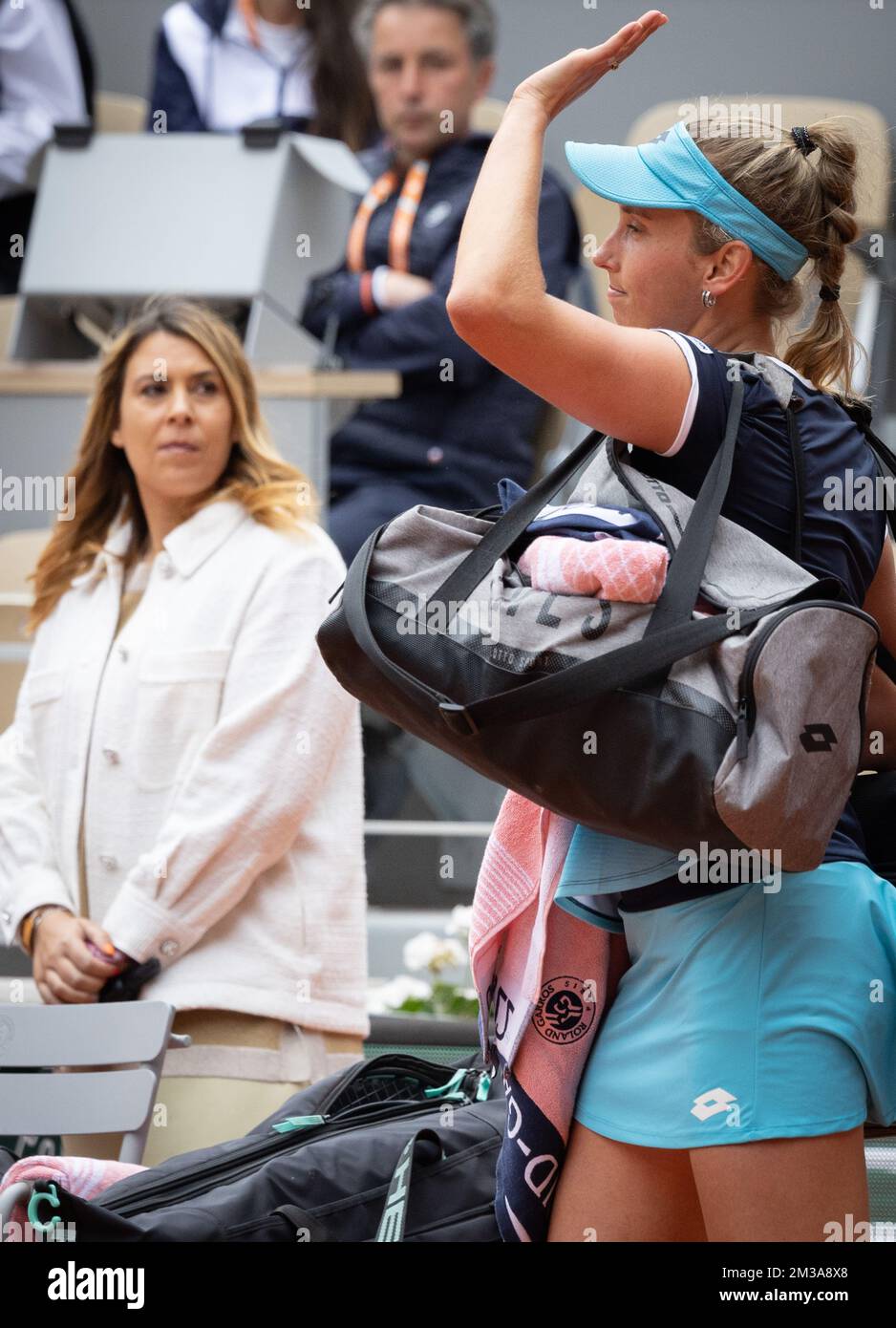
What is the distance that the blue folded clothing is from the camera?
121 cm

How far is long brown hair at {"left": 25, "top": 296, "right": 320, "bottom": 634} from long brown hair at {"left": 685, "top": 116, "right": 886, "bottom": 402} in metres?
1.07

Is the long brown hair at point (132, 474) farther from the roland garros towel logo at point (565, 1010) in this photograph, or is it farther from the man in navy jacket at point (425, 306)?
the roland garros towel logo at point (565, 1010)

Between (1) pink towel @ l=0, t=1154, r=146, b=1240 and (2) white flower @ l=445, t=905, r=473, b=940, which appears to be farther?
(2) white flower @ l=445, t=905, r=473, b=940

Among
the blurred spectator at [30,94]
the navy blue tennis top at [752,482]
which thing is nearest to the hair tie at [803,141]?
the navy blue tennis top at [752,482]

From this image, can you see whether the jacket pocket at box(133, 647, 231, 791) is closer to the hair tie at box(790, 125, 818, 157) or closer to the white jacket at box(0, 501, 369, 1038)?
the white jacket at box(0, 501, 369, 1038)

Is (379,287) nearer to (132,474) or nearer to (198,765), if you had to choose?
(132,474)

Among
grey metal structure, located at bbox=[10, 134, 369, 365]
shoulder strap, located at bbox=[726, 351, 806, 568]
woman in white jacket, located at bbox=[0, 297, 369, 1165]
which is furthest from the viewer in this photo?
grey metal structure, located at bbox=[10, 134, 369, 365]

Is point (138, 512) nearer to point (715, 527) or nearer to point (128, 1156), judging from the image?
point (128, 1156)

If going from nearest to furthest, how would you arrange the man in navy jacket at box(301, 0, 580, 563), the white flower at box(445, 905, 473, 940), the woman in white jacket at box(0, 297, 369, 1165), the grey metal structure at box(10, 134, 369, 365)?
the woman in white jacket at box(0, 297, 369, 1165)
the white flower at box(445, 905, 473, 940)
the man in navy jacket at box(301, 0, 580, 563)
the grey metal structure at box(10, 134, 369, 365)

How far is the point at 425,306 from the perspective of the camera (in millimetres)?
3373

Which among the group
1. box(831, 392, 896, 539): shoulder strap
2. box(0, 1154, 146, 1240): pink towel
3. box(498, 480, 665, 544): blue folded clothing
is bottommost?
box(0, 1154, 146, 1240): pink towel

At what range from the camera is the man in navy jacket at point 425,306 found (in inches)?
126

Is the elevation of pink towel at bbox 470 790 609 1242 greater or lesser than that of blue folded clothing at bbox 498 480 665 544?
lesser

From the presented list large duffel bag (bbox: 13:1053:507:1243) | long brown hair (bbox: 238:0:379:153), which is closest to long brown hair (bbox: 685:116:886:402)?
large duffel bag (bbox: 13:1053:507:1243)
